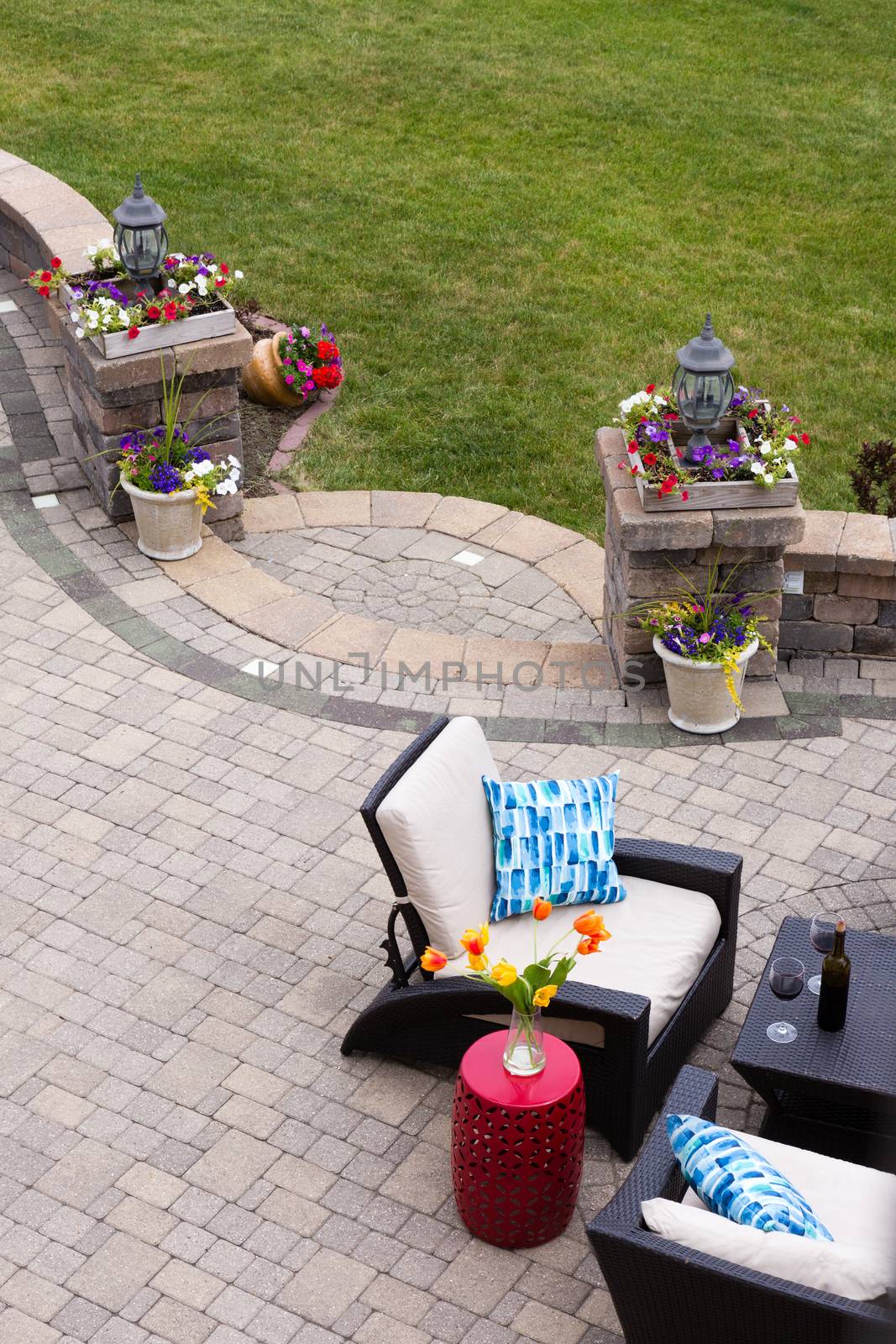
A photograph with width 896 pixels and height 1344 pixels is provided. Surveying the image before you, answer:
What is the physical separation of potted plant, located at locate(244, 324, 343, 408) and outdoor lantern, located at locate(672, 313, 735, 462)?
12.1 feet

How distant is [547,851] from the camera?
570cm

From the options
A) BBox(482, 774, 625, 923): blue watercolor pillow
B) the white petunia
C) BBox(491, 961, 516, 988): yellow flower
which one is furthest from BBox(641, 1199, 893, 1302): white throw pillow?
the white petunia

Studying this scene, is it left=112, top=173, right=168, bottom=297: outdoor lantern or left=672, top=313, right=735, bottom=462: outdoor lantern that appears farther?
left=112, top=173, right=168, bottom=297: outdoor lantern

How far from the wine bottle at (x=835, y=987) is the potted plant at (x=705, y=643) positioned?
2.24 meters

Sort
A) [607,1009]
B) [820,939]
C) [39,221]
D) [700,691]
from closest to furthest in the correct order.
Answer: [607,1009] < [820,939] < [700,691] < [39,221]

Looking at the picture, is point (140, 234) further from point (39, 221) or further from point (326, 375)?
Result: point (39, 221)

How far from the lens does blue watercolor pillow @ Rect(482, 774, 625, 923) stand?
18.6 ft

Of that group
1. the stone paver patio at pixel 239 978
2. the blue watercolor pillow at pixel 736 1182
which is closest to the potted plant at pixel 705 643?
the stone paver patio at pixel 239 978

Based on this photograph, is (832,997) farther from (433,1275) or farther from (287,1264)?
(287,1264)

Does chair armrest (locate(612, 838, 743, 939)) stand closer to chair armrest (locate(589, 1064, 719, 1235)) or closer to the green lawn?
chair armrest (locate(589, 1064, 719, 1235))

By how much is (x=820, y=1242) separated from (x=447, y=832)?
74.0 inches

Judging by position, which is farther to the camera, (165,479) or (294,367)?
(294,367)

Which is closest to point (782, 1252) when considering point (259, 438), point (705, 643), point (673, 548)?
point (705, 643)

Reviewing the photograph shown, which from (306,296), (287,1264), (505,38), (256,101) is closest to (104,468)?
(306,296)
